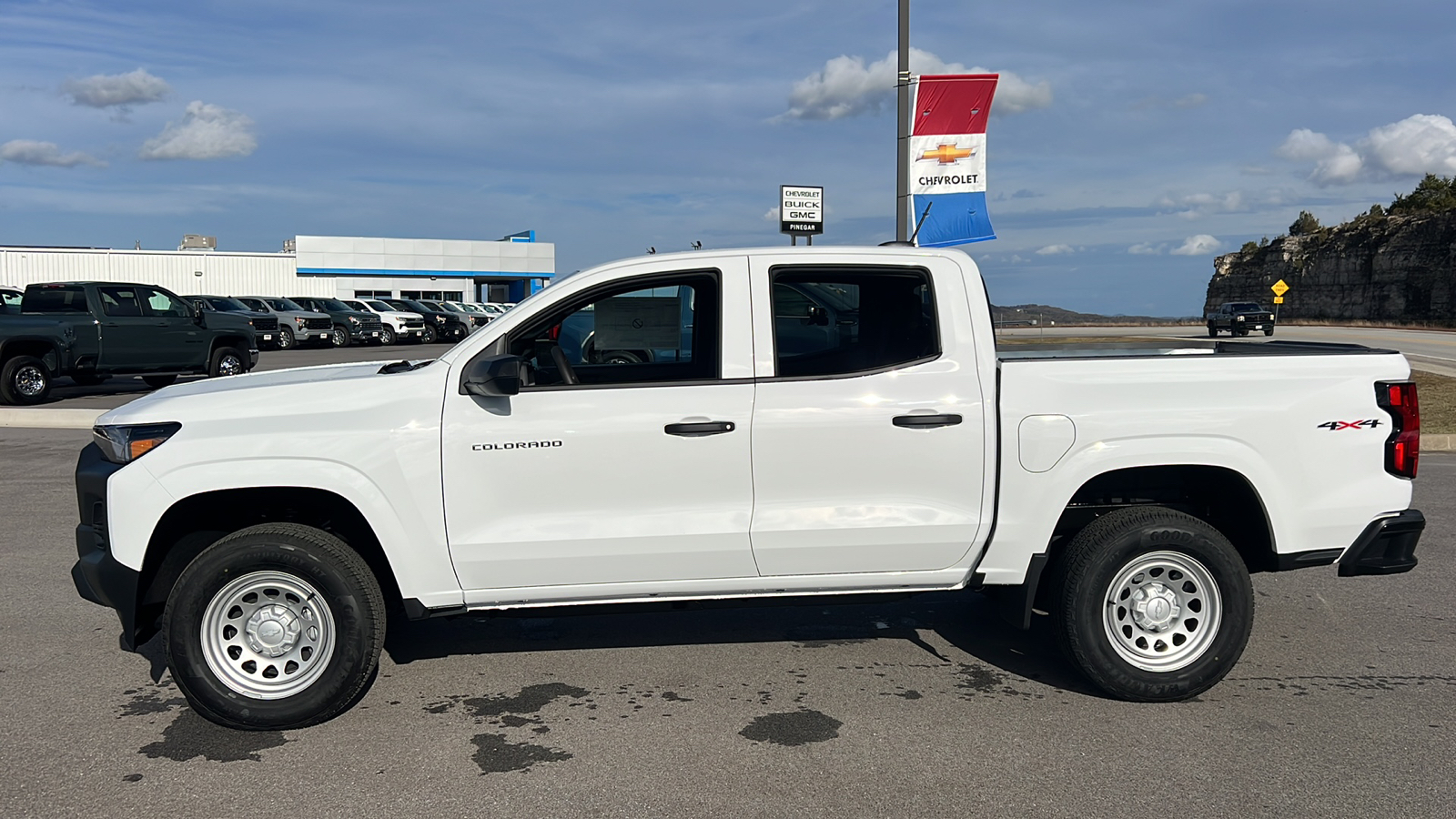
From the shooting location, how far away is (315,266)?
61.6 meters

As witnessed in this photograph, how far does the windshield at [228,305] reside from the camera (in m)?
34.9

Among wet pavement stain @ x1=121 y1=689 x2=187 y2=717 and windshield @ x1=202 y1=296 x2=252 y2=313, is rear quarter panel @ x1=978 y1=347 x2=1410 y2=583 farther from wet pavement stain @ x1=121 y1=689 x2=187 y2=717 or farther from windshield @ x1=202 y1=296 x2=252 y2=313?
windshield @ x1=202 y1=296 x2=252 y2=313

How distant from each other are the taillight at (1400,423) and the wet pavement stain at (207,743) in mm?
4773

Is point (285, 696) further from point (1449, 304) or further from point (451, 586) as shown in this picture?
point (1449, 304)

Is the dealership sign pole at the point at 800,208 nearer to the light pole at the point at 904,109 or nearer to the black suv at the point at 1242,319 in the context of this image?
the light pole at the point at 904,109

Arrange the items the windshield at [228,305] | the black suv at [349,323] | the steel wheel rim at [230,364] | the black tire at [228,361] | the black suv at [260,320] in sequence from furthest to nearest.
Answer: the black suv at [349,323]
the windshield at [228,305]
the black suv at [260,320]
the steel wheel rim at [230,364]
the black tire at [228,361]

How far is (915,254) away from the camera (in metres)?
4.95

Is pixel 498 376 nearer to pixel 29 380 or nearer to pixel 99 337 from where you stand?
pixel 29 380

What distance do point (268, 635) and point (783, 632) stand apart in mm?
2524

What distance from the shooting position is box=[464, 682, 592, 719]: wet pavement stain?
473cm

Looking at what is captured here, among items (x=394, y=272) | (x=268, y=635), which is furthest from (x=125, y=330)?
(x=394, y=272)

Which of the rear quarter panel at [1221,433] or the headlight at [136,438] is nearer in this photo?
the headlight at [136,438]

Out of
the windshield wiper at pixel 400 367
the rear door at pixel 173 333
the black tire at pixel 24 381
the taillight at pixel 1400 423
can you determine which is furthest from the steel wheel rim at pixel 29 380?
the taillight at pixel 1400 423

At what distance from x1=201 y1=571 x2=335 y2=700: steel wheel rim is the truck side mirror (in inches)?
42.6
